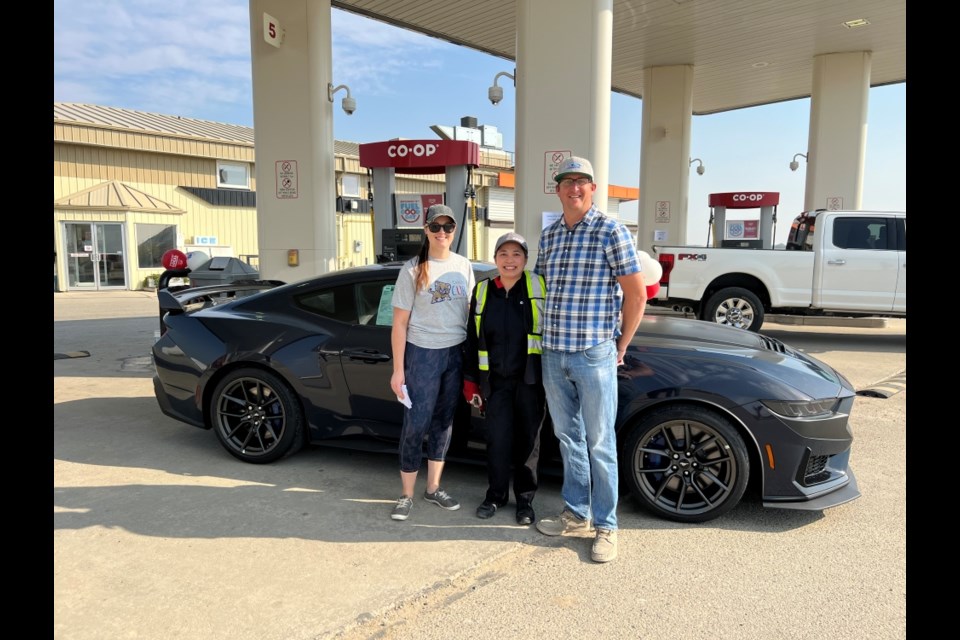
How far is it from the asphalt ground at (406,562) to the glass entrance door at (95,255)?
19.8 metres

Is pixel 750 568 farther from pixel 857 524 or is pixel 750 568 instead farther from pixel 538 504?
pixel 538 504

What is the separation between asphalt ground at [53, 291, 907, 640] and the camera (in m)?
2.57

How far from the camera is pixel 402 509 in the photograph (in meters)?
3.57

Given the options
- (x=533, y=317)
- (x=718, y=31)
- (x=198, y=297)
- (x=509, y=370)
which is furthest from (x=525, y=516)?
(x=718, y=31)

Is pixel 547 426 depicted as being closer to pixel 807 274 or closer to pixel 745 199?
pixel 807 274

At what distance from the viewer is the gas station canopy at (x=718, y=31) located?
489 inches

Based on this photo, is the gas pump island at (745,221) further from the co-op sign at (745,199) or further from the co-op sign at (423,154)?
the co-op sign at (423,154)

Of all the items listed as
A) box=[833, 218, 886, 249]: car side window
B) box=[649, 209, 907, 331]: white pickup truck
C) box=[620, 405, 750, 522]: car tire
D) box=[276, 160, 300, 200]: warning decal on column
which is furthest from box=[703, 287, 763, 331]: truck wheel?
box=[620, 405, 750, 522]: car tire

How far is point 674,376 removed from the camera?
345cm

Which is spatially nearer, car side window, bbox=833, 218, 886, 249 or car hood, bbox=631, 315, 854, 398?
car hood, bbox=631, 315, 854, 398

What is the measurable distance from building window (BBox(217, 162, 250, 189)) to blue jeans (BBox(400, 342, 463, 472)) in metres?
23.2

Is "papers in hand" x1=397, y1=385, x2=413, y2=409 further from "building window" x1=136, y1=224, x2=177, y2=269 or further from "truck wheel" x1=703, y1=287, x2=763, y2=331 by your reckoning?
"building window" x1=136, y1=224, x2=177, y2=269

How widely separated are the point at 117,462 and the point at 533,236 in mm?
4895

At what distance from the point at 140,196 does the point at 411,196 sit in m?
15.9
